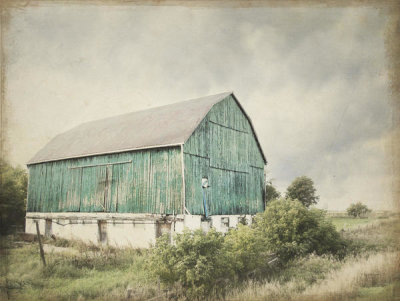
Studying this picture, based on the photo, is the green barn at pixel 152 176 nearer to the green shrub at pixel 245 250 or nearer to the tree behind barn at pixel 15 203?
the tree behind barn at pixel 15 203

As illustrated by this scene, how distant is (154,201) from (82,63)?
20.5 ft

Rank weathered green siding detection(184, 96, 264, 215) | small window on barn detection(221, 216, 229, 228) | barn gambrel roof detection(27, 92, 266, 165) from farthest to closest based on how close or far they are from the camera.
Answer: small window on barn detection(221, 216, 229, 228) → barn gambrel roof detection(27, 92, 266, 165) → weathered green siding detection(184, 96, 264, 215)

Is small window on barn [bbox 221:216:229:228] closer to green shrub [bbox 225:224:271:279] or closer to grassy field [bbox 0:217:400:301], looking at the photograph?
grassy field [bbox 0:217:400:301]

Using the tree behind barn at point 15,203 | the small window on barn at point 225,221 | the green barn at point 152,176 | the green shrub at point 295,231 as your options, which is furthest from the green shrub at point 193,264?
the tree behind barn at point 15,203

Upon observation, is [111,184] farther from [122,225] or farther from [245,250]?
[245,250]

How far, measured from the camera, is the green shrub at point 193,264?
7523 mm

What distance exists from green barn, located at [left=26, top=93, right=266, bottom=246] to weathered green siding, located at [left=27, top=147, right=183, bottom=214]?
42 millimetres

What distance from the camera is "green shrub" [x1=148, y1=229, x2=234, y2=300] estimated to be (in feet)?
24.7

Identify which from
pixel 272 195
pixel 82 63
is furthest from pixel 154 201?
pixel 272 195

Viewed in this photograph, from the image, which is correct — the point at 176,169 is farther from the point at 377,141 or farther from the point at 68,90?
the point at 377,141

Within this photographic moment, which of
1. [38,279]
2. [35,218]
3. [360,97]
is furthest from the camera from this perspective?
[35,218]

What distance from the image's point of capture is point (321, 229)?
475 inches

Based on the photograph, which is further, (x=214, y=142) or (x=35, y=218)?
(x=35, y=218)

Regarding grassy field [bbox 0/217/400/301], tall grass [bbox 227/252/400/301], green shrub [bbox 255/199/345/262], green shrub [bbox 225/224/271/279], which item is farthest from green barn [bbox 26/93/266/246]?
tall grass [bbox 227/252/400/301]
